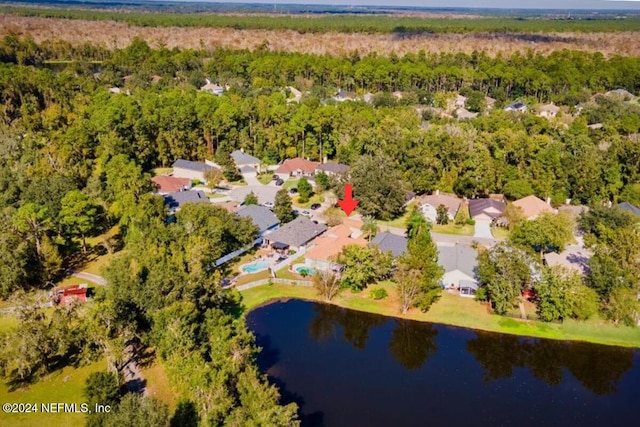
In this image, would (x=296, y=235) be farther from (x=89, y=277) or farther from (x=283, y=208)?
(x=89, y=277)

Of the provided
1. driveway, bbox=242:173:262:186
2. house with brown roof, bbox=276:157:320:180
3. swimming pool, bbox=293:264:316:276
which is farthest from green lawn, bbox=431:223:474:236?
driveway, bbox=242:173:262:186

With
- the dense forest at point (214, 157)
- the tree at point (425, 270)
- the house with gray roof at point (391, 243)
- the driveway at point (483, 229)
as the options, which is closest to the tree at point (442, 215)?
the driveway at point (483, 229)

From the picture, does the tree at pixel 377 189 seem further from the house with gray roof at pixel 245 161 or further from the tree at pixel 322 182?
the house with gray roof at pixel 245 161

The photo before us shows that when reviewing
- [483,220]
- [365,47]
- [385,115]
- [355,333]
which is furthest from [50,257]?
[365,47]

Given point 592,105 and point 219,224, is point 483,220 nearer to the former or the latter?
point 219,224

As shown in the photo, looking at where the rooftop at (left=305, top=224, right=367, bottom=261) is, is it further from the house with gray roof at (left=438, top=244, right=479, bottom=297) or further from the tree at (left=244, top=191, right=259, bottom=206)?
the tree at (left=244, top=191, right=259, bottom=206)

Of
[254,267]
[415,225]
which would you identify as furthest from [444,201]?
[254,267]
